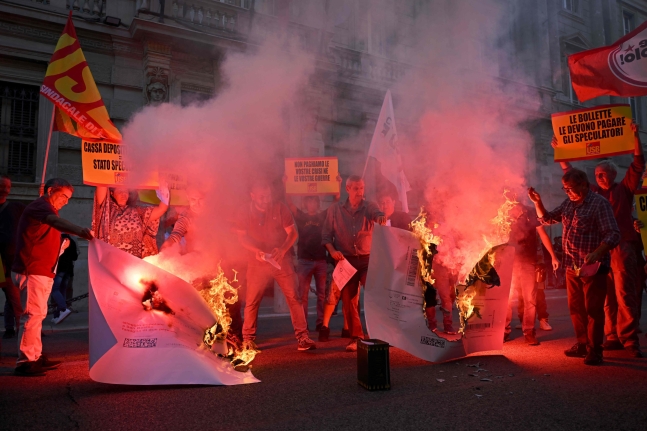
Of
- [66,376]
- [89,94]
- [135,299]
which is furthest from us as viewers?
[89,94]

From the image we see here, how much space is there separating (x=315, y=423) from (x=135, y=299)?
1.75 metres

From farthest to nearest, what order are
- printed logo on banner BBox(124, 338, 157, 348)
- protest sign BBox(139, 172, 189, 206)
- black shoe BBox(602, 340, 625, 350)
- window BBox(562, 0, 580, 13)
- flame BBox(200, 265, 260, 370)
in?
window BBox(562, 0, 580, 13), protest sign BBox(139, 172, 189, 206), black shoe BBox(602, 340, 625, 350), flame BBox(200, 265, 260, 370), printed logo on banner BBox(124, 338, 157, 348)

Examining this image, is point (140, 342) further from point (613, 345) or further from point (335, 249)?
point (613, 345)

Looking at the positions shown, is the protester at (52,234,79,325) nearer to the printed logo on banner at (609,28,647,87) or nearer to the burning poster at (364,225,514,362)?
the burning poster at (364,225,514,362)

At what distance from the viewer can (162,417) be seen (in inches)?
107

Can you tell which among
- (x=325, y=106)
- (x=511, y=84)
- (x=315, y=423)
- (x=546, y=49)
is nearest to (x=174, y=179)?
(x=315, y=423)

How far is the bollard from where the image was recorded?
10.5 ft

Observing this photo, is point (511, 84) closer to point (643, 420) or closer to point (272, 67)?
point (272, 67)

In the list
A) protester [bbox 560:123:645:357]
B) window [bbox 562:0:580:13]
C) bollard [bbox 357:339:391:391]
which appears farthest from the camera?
window [bbox 562:0:580:13]

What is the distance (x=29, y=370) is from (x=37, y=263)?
0.88m

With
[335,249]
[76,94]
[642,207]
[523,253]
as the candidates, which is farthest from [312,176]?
[642,207]

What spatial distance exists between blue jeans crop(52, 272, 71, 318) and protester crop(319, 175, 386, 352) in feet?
13.9

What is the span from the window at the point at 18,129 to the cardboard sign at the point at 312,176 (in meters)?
5.94

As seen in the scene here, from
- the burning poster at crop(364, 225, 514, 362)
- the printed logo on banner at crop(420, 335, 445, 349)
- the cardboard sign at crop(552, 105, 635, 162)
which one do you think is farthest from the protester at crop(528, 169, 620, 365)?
the cardboard sign at crop(552, 105, 635, 162)
